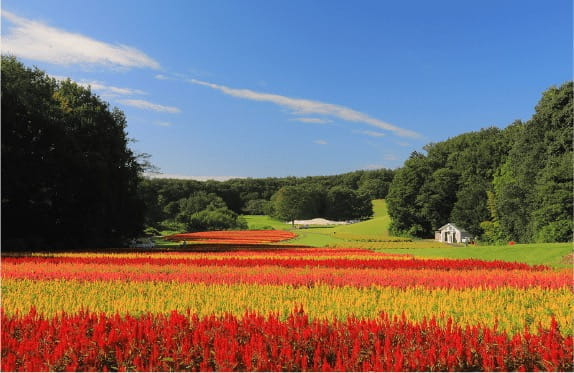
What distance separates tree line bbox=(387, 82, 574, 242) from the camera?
144ft

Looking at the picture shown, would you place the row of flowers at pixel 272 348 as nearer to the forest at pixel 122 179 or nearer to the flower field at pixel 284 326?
the flower field at pixel 284 326

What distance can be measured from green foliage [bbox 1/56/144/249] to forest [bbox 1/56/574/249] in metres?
0.08

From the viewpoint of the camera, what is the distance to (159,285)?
12.6 meters

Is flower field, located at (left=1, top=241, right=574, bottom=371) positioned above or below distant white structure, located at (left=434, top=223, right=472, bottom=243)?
above

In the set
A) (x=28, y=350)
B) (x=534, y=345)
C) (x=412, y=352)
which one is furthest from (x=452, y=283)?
(x=28, y=350)

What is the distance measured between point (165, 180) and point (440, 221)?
8180 centimetres

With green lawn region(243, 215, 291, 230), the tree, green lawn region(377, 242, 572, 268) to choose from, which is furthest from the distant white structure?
the tree

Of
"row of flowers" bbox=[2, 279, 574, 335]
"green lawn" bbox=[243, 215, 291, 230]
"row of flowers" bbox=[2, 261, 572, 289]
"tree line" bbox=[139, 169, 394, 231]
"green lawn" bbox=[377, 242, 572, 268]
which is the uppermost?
"tree line" bbox=[139, 169, 394, 231]

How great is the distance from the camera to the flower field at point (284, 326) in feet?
18.8

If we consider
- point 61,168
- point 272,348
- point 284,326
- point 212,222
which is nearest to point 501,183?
point 212,222

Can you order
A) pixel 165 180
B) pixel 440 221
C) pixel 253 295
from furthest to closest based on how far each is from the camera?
pixel 165 180 < pixel 440 221 < pixel 253 295

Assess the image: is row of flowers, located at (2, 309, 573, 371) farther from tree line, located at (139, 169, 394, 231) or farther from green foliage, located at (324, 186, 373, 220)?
green foliage, located at (324, 186, 373, 220)

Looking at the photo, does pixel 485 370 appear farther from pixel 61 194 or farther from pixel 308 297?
pixel 61 194

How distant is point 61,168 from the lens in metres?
33.5
